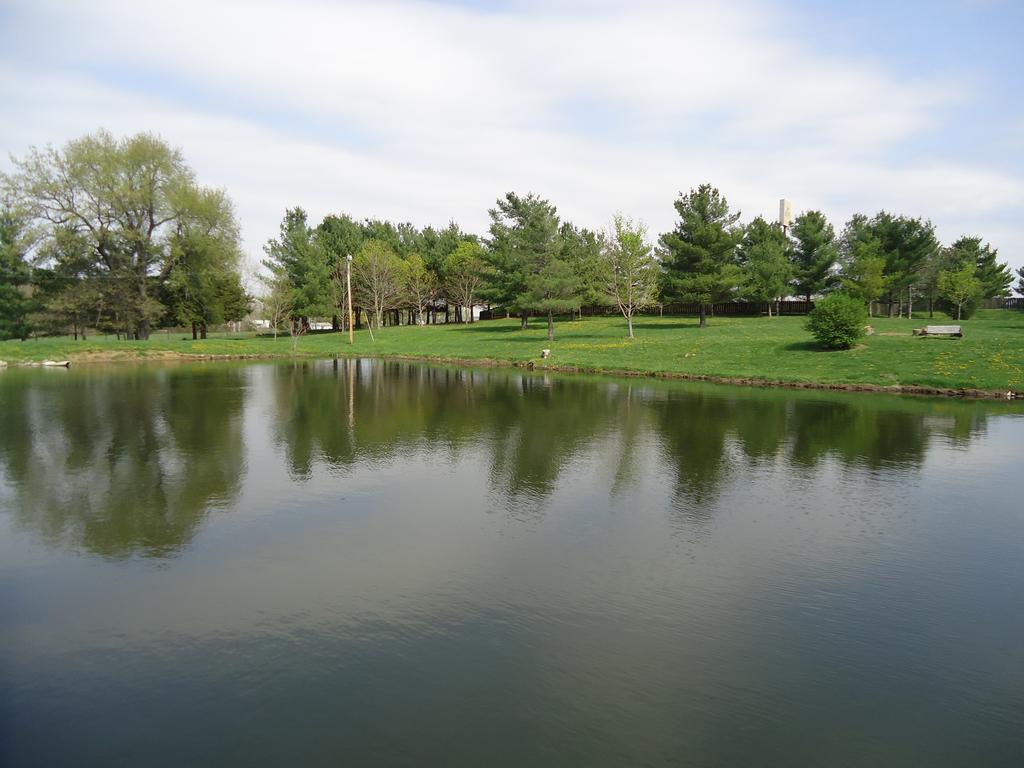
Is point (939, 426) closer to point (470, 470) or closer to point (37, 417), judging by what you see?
point (470, 470)

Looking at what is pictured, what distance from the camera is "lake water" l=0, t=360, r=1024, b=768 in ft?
16.9

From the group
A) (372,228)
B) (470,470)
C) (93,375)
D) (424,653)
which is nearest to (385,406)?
(470,470)

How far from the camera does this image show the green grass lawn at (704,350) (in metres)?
29.2

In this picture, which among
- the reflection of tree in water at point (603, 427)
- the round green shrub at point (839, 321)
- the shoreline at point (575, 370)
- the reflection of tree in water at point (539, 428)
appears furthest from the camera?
the round green shrub at point (839, 321)

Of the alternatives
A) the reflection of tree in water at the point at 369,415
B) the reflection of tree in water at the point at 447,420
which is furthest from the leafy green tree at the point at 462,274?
the reflection of tree in water at the point at 447,420

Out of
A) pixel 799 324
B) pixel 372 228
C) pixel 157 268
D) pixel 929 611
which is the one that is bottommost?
pixel 929 611

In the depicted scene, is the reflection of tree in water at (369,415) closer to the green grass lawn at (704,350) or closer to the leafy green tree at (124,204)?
the green grass lawn at (704,350)

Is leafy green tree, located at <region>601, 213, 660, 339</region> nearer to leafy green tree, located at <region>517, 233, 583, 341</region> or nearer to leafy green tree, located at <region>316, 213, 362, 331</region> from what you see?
leafy green tree, located at <region>517, 233, 583, 341</region>

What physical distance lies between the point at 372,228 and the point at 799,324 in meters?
60.4

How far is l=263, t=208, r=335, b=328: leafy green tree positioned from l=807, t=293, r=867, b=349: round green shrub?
50.9 meters

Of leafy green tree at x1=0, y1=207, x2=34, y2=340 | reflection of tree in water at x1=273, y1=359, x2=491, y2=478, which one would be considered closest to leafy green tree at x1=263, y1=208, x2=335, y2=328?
leafy green tree at x1=0, y1=207, x2=34, y2=340

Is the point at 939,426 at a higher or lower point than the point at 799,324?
lower

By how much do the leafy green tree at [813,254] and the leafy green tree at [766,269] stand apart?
123cm

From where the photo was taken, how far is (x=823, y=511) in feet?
35.7
